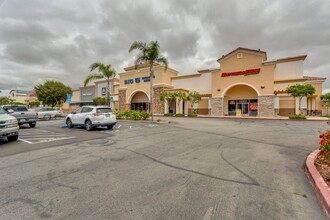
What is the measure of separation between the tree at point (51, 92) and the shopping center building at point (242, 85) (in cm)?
1848

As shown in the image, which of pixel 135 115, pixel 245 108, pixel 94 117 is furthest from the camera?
pixel 245 108

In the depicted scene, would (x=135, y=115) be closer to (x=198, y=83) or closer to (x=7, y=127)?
(x=7, y=127)

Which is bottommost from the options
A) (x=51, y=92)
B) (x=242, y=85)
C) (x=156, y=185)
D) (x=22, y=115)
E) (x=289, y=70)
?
(x=156, y=185)

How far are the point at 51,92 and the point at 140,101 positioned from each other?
821 inches

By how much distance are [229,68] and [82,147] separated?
27920 millimetres

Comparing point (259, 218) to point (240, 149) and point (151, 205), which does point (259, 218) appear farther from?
point (240, 149)

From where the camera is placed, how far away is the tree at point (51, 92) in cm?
3912

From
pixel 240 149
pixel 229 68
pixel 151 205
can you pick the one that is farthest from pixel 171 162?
pixel 229 68

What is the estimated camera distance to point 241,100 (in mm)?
30547

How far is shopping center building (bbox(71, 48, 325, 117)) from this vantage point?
1038 inches

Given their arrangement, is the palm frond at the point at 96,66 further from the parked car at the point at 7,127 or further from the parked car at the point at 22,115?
the parked car at the point at 7,127

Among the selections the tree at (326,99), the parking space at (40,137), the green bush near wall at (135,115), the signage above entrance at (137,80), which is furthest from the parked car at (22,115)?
the tree at (326,99)

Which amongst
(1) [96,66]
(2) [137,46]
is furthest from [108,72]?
(2) [137,46]

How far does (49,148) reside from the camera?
7.21 m
